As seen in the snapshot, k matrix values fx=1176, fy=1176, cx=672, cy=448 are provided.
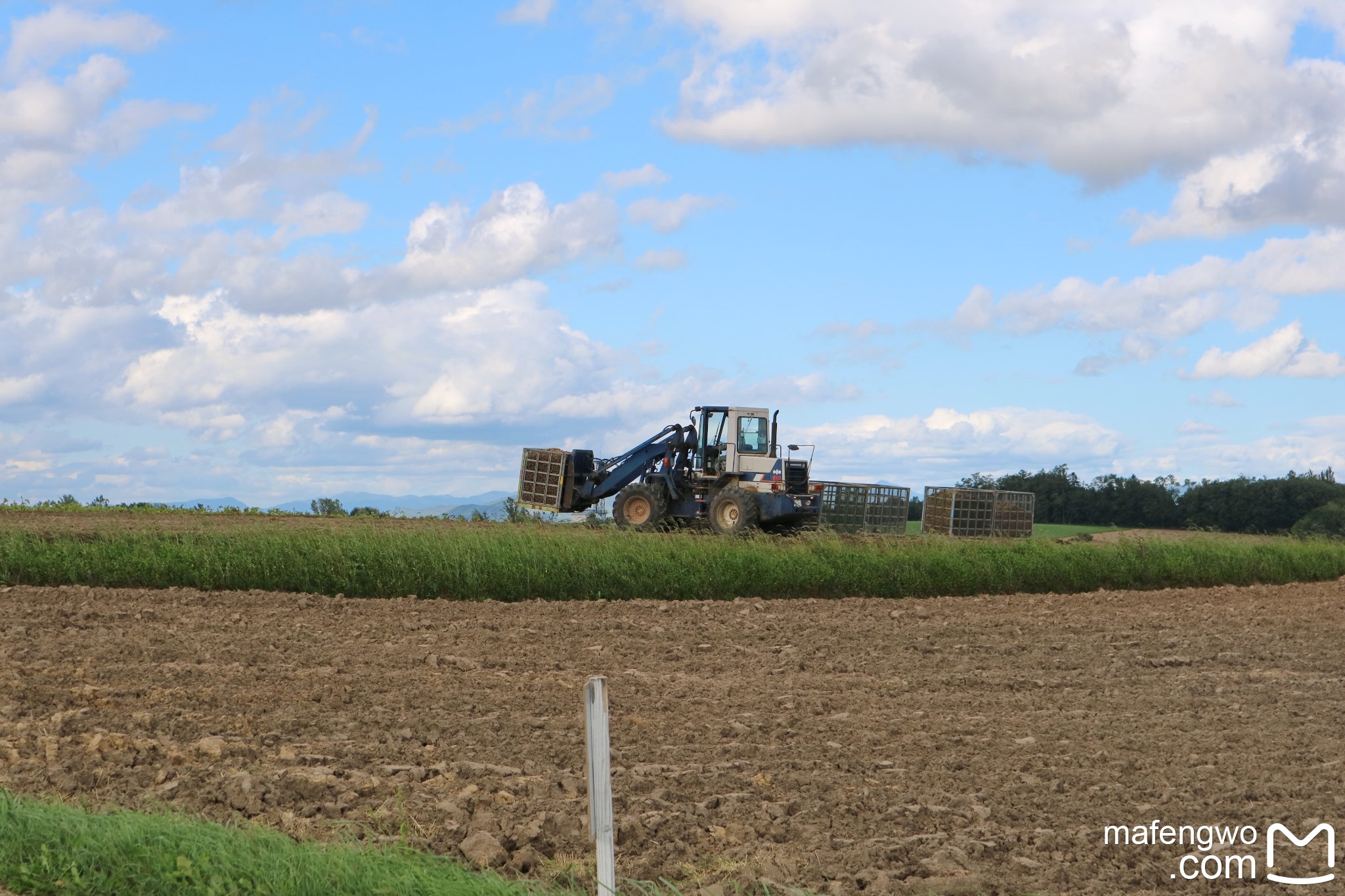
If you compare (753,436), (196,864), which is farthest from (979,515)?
(196,864)

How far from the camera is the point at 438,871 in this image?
15.4ft

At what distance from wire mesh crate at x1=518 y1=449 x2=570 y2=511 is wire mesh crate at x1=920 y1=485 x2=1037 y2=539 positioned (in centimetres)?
709

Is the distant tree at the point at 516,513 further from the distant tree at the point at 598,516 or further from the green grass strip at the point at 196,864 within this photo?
the green grass strip at the point at 196,864

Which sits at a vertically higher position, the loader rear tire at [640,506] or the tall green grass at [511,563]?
the loader rear tire at [640,506]

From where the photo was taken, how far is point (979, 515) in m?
23.6

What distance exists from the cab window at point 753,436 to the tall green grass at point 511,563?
110 inches

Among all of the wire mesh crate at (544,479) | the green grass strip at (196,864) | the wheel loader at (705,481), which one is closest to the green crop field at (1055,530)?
the wheel loader at (705,481)

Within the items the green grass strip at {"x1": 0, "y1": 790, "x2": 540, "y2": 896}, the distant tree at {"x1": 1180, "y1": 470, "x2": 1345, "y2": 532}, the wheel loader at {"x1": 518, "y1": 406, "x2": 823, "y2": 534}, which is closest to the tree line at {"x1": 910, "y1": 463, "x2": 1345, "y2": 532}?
the distant tree at {"x1": 1180, "y1": 470, "x2": 1345, "y2": 532}

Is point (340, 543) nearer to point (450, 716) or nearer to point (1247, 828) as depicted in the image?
point (450, 716)

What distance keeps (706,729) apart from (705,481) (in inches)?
544

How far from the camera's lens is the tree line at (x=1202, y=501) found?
1288 inches

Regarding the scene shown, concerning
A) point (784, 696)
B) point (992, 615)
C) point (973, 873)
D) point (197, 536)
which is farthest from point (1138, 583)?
point (973, 873)

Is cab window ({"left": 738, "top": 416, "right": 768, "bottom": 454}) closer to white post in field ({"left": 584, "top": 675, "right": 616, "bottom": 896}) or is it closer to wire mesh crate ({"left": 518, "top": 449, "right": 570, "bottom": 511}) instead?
wire mesh crate ({"left": 518, "top": 449, "right": 570, "bottom": 511})

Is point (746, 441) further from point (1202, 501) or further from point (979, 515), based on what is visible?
point (1202, 501)
